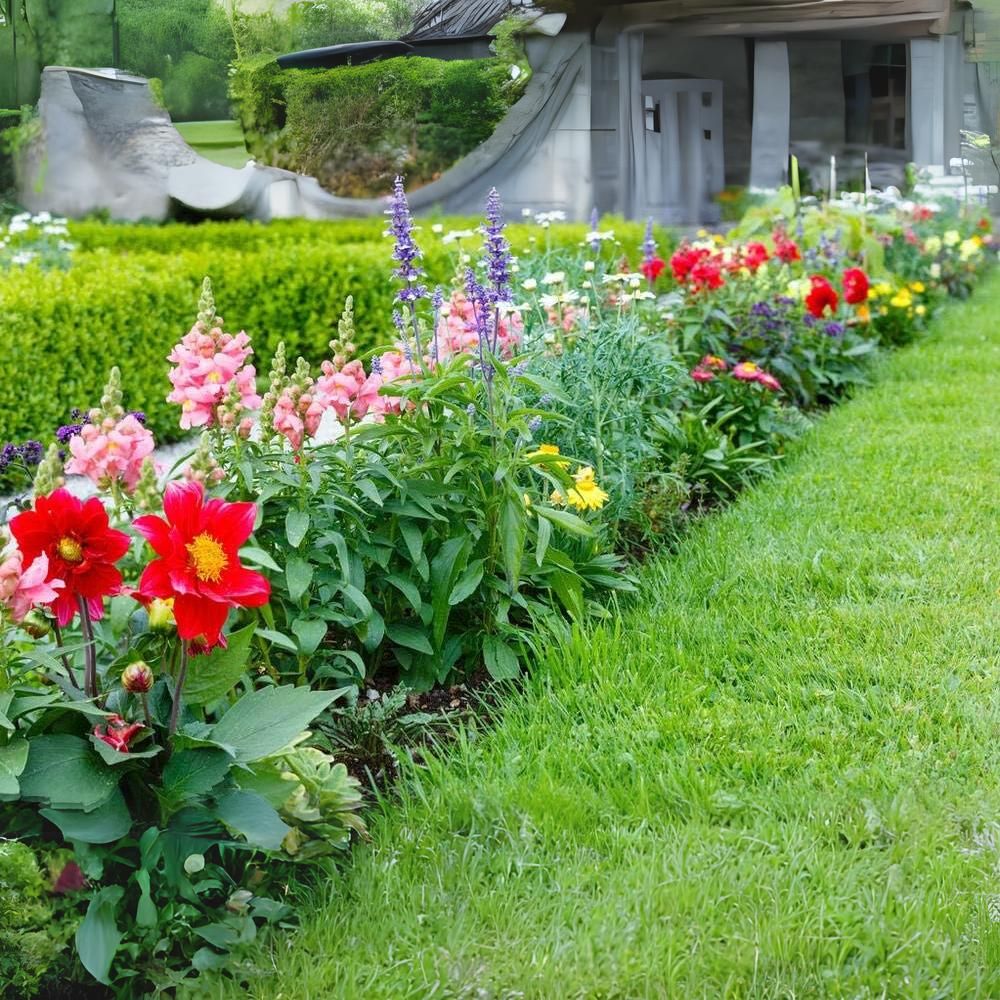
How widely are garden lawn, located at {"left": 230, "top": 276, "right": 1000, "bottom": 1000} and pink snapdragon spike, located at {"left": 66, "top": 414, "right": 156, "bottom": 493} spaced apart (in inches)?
Answer: 29.1

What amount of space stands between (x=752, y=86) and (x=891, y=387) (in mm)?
7816

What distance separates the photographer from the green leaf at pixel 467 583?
2279mm

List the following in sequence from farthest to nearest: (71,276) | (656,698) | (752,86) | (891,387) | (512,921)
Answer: (752,86), (71,276), (891,387), (656,698), (512,921)

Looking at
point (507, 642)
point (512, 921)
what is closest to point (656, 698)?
point (507, 642)

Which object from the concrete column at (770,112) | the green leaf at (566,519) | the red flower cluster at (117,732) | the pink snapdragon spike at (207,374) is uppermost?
the concrete column at (770,112)

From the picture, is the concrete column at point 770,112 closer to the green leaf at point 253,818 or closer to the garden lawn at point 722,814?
the garden lawn at point 722,814

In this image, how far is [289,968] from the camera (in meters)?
1.58

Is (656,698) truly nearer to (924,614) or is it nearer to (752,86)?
(924,614)

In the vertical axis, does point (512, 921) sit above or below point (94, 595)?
below

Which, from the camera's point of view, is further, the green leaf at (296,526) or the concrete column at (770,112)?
the concrete column at (770,112)

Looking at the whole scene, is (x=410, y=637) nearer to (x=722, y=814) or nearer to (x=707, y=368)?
(x=722, y=814)

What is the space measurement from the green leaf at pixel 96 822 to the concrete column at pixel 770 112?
450 inches

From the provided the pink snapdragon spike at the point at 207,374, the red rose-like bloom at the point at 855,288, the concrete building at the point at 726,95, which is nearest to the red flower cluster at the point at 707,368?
the red rose-like bloom at the point at 855,288

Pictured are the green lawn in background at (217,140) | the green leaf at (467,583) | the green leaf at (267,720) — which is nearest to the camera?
the green leaf at (267,720)
